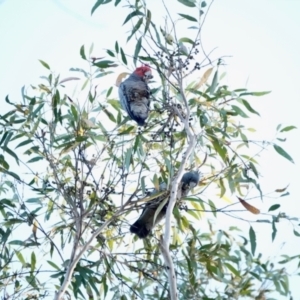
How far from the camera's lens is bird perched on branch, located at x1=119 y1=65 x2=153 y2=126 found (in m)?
3.13

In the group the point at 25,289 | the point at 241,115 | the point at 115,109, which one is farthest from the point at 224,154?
the point at 25,289

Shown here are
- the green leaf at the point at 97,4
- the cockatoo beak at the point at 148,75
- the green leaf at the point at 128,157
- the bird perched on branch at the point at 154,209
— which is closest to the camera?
the green leaf at the point at 128,157

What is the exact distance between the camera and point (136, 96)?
3287mm

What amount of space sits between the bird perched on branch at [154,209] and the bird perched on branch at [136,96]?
0.33m

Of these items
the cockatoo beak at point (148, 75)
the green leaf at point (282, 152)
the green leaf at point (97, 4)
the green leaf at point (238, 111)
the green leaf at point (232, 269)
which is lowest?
the green leaf at point (232, 269)

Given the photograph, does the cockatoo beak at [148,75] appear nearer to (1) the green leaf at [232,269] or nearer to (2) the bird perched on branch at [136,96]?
(2) the bird perched on branch at [136,96]

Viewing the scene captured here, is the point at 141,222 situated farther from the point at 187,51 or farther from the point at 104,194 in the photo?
the point at 187,51

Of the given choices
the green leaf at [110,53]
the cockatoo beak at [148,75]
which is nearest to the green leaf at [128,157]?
the green leaf at [110,53]

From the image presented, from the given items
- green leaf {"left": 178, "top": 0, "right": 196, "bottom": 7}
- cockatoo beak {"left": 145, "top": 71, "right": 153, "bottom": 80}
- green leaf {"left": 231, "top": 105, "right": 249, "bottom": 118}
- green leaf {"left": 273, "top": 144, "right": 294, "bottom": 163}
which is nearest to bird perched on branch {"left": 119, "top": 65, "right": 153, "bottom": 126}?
cockatoo beak {"left": 145, "top": 71, "right": 153, "bottom": 80}

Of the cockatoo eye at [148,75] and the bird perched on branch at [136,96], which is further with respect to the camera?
the cockatoo eye at [148,75]

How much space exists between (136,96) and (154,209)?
56 centimetres

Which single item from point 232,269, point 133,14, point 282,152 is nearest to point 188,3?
point 133,14

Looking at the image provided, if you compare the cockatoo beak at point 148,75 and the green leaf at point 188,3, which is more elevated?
the cockatoo beak at point 148,75

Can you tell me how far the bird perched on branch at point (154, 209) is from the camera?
3021 millimetres
